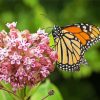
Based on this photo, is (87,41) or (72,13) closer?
(87,41)

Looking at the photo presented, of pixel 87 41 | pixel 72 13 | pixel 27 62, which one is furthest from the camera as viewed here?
pixel 72 13

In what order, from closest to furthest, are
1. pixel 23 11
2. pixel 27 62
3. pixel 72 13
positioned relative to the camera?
pixel 27 62
pixel 23 11
pixel 72 13

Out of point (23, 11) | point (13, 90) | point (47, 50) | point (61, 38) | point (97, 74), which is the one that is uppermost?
point (23, 11)

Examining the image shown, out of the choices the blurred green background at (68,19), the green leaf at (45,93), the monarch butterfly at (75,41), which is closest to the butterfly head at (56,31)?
the monarch butterfly at (75,41)

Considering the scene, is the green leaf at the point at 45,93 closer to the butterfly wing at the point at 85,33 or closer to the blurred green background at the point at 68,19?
the butterfly wing at the point at 85,33

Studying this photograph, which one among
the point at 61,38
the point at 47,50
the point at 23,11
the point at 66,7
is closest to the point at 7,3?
the point at 23,11

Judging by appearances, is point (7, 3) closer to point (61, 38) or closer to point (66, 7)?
point (66, 7)

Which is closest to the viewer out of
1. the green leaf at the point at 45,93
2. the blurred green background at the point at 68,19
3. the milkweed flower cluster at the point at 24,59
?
the milkweed flower cluster at the point at 24,59

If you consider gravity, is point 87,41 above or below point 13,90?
above
